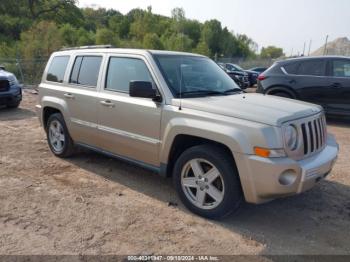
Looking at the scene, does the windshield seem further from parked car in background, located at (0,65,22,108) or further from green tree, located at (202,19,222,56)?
green tree, located at (202,19,222,56)

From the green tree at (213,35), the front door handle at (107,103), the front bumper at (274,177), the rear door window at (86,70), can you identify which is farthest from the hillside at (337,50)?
the front bumper at (274,177)

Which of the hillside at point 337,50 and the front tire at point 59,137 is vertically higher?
the hillside at point 337,50

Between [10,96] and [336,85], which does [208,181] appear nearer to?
[336,85]

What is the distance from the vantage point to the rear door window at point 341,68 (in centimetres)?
902

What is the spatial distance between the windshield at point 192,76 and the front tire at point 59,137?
7.27 ft

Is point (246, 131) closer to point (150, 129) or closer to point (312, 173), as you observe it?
point (312, 173)

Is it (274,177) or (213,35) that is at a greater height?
(213,35)

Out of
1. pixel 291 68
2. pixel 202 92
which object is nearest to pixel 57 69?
pixel 202 92

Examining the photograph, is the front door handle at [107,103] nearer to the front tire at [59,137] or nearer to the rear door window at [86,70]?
the rear door window at [86,70]

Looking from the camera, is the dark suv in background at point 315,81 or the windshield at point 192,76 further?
the dark suv in background at point 315,81

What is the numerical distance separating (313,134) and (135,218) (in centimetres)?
213

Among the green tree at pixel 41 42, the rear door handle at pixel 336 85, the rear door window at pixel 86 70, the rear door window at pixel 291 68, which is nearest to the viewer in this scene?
the rear door window at pixel 86 70

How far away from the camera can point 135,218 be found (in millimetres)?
3959

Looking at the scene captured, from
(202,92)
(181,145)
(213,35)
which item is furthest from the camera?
(213,35)
